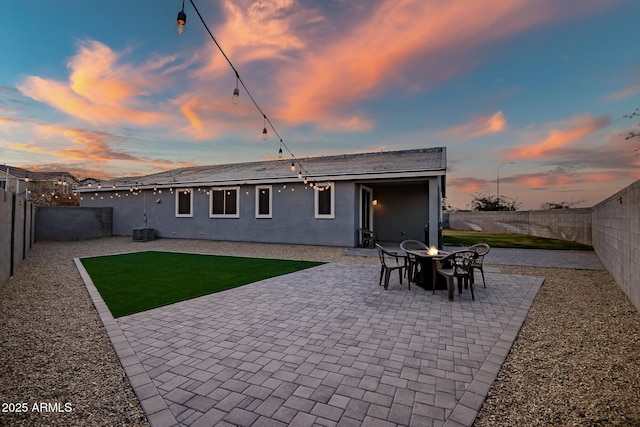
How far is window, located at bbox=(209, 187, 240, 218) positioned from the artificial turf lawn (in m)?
3.74

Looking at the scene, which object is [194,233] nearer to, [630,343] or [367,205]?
[367,205]

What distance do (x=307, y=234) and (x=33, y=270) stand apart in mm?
8233

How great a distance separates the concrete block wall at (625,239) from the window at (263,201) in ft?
35.3

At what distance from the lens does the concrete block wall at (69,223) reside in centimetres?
1400

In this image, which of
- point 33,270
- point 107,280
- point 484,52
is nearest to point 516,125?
point 484,52

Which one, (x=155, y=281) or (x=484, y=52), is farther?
(x=484, y=52)

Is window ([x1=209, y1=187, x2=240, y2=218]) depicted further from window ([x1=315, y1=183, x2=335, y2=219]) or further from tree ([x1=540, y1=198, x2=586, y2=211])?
tree ([x1=540, y1=198, x2=586, y2=211])

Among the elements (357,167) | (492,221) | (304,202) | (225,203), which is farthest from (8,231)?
(492,221)

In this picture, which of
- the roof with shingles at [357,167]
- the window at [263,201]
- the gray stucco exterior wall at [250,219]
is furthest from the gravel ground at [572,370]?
the window at [263,201]

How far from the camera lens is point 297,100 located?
10.0 metres

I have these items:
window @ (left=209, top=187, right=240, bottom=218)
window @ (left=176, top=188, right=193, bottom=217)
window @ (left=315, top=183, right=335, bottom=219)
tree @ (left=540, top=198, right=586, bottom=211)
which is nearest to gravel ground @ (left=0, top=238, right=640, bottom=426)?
window @ (left=315, top=183, right=335, bottom=219)

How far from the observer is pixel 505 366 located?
104 inches

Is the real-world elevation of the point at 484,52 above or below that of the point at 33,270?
above

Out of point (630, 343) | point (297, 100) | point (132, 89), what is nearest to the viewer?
point (630, 343)
